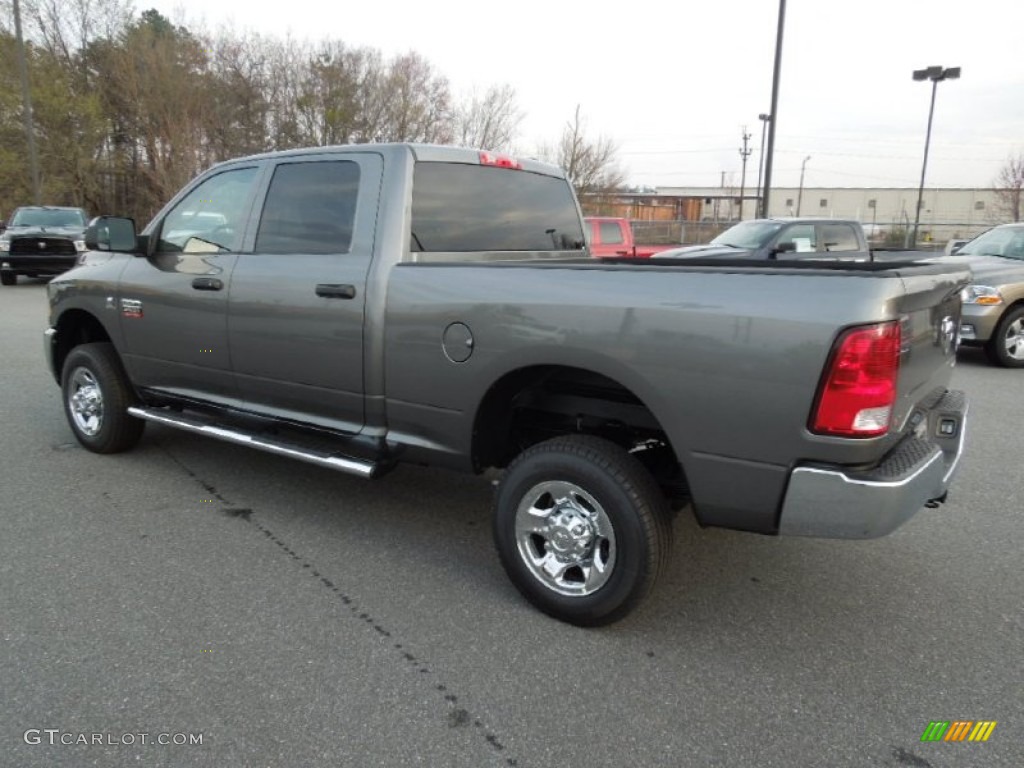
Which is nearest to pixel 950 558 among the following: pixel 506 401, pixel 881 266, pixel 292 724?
pixel 881 266

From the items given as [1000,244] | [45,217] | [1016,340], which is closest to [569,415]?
[1016,340]

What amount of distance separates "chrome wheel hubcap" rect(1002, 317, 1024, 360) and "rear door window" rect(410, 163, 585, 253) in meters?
6.70

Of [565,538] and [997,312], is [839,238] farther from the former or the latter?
[565,538]

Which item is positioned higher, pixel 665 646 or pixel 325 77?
pixel 325 77

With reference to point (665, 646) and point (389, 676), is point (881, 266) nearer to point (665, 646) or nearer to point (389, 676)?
point (665, 646)

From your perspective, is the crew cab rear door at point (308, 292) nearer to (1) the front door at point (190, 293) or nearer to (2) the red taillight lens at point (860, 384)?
(1) the front door at point (190, 293)

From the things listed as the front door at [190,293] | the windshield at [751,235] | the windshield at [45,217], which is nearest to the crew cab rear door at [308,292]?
the front door at [190,293]

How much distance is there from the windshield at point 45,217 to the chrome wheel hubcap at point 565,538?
19.4 m

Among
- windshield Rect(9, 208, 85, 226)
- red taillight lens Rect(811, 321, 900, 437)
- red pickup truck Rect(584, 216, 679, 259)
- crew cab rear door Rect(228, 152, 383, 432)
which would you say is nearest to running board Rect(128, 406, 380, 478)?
crew cab rear door Rect(228, 152, 383, 432)

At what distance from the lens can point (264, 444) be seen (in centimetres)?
392

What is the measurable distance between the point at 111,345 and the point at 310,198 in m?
2.19

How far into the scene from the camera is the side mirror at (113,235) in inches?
174

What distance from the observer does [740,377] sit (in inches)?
96.3

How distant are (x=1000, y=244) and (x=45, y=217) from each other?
20.3 meters
